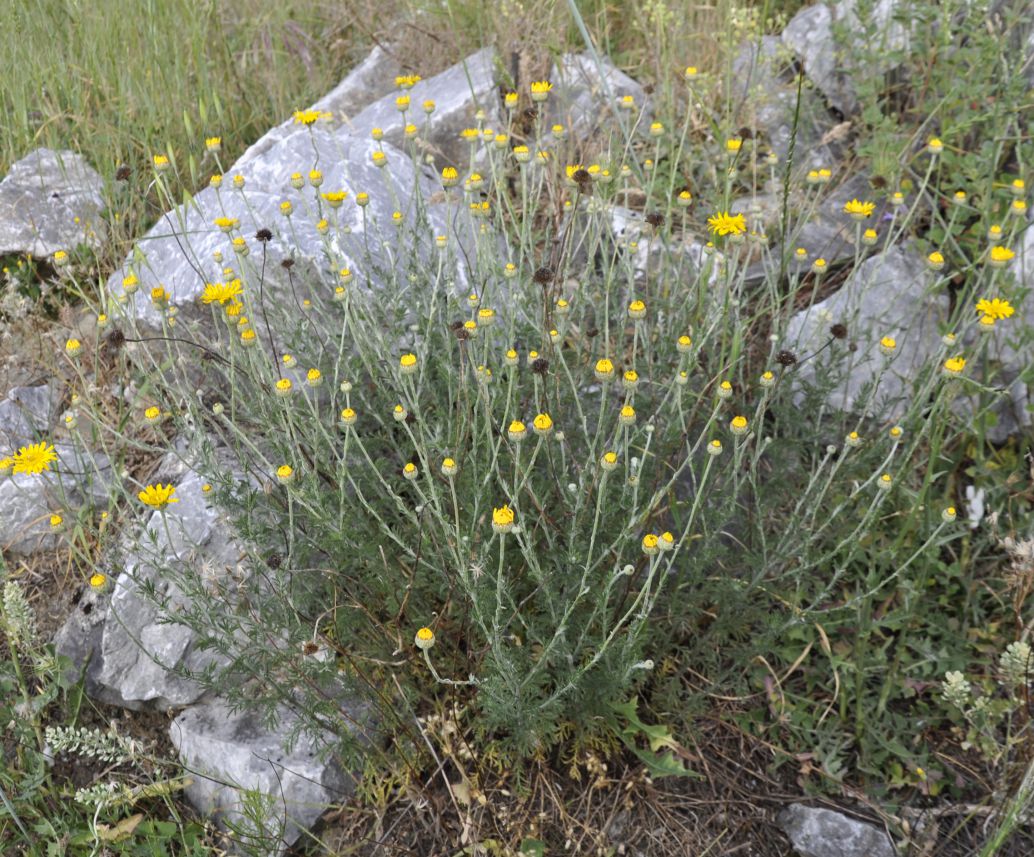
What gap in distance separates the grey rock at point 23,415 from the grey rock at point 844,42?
12.1 ft

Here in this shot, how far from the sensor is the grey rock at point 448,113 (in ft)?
14.0

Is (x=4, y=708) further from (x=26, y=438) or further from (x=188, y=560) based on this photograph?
(x=26, y=438)

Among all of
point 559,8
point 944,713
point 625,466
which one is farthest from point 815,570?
point 559,8

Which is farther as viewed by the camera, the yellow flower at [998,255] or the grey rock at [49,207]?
the grey rock at [49,207]

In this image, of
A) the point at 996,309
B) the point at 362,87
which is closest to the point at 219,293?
the point at 996,309

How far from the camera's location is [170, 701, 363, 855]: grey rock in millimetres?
2439

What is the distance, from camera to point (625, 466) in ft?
8.09

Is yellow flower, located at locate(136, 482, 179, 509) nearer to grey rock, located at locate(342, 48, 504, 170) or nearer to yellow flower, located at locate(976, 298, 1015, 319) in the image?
yellow flower, located at locate(976, 298, 1015, 319)

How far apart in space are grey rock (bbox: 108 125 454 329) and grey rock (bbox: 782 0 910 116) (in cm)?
202

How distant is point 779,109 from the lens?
4.32m

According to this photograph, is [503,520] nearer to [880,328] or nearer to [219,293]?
[219,293]

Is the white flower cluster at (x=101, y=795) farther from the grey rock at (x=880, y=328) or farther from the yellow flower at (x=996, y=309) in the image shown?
the yellow flower at (x=996, y=309)

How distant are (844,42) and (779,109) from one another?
Answer: 0.44 meters

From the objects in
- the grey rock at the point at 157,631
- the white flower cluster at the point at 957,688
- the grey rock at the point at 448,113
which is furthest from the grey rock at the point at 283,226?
the white flower cluster at the point at 957,688
